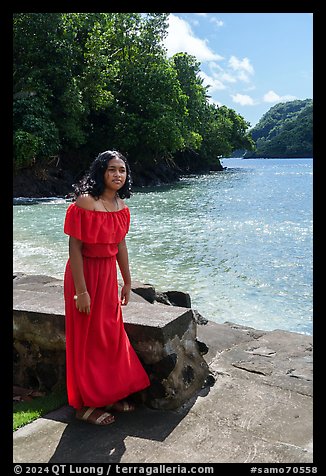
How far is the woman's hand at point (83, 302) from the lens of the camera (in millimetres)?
2879

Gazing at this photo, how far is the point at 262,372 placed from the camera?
12.7 feet

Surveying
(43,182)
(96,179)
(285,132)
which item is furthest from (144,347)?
(285,132)

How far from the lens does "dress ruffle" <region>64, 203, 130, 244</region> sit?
289 cm

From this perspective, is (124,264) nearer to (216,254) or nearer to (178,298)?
(178,298)

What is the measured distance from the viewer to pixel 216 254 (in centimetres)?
1264

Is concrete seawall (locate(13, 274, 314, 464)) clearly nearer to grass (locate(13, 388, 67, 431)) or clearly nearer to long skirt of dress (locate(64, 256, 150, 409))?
grass (locate(13, 388, 67, 431))

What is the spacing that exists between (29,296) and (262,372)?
6.43 feet

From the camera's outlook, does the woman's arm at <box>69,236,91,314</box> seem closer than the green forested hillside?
Yes

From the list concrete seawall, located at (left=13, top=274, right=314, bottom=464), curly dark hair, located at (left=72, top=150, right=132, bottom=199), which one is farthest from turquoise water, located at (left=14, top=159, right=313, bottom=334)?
curly dark hair, located at (left=72, top=150, right=132, bottom=199)

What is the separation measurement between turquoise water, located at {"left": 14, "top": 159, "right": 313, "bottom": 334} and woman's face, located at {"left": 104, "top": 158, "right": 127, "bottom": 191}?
17.0ft

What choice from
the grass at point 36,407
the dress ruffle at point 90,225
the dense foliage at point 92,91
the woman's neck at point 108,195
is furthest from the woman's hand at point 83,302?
the dense foliage at point 92,91

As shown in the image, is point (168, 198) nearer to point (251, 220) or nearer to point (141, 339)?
point (251, 220)
